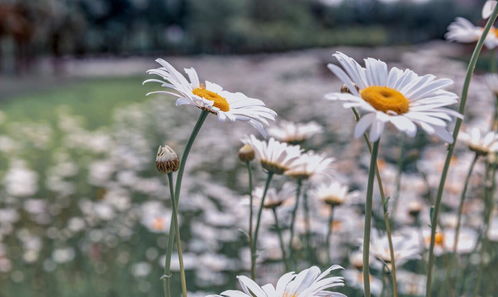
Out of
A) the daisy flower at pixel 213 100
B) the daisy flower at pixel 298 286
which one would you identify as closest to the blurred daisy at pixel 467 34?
the daisy flower at pixel 213 100

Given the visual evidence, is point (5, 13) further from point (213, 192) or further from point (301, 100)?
point (213, 192)

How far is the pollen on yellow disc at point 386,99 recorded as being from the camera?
60 cm

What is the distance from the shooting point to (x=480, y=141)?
1.07m

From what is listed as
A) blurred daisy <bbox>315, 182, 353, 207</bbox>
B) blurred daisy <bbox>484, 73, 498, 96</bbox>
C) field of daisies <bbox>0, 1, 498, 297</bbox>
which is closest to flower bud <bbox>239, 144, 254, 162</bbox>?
field of daisies <bbox>0, 1, 498, 297</bbox>

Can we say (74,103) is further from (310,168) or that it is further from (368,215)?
(368,215)

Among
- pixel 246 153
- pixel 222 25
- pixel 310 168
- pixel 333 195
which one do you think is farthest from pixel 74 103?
pixel 222 25

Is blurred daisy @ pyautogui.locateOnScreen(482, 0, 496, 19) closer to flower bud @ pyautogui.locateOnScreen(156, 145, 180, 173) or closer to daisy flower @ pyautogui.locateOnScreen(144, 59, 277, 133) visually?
daisy flower @ pyautogui.locateOnScreen(144, 59, 277, 133)

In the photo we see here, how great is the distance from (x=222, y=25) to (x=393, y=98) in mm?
25107

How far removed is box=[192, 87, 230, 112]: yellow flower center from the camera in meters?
0.72

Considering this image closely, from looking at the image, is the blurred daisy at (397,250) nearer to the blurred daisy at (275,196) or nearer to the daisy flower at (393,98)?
the blurred daisy at (275,196)

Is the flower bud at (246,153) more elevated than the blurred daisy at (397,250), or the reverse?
the flower bud at (246,153)

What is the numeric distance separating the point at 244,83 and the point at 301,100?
3.48 metres

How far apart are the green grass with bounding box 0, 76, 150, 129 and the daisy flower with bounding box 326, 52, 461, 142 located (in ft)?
20.0

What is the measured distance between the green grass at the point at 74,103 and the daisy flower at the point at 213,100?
5950 millimetres
